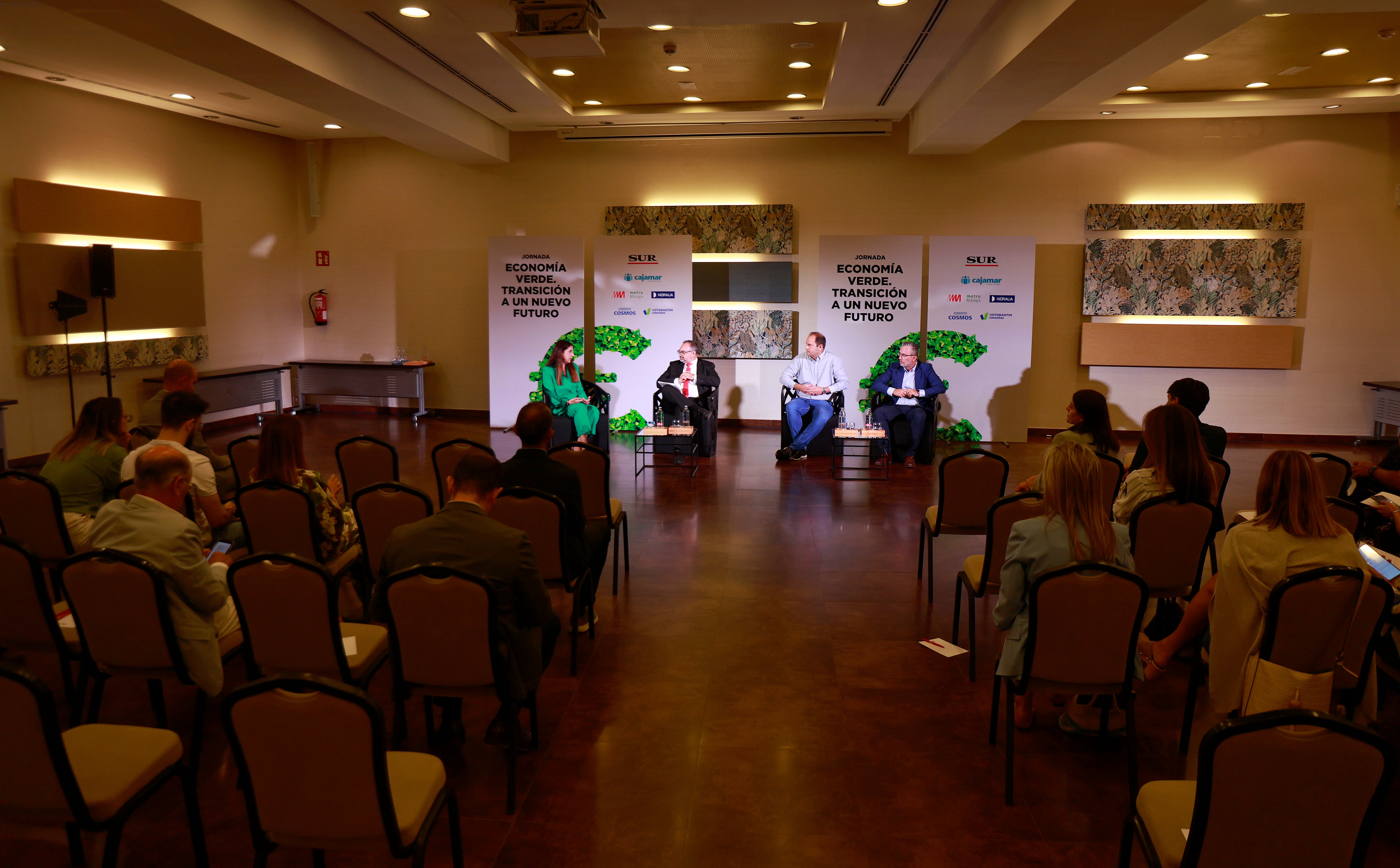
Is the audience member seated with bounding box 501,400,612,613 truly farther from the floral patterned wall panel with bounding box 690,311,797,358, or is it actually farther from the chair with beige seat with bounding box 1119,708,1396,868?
the floral patterned wall panel with bounding box 690,311,797,358

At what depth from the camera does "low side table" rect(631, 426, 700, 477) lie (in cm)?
852

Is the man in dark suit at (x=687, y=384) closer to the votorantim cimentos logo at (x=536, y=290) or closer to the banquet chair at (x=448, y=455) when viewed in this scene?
the votorantim cimentos logo at (x=536, y=290)

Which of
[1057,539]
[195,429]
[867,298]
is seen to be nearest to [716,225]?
[867,298]

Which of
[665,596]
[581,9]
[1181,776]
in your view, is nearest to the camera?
[1181,776]

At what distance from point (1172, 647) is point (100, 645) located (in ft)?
12.8

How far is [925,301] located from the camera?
11203 mm

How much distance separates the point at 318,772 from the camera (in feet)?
7.05

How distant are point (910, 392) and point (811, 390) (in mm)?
1056

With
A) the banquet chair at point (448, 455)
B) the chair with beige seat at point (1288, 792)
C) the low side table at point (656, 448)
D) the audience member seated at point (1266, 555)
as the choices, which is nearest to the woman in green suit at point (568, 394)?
the low side table at point (656, 448)

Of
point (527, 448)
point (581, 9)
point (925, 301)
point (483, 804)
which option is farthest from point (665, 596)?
point (925, 301)

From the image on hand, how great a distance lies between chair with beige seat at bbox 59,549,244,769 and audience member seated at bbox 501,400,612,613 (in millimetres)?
1401

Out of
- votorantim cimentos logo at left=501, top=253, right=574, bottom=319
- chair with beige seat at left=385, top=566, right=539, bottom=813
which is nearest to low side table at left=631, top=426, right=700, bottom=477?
votorantim cimentos logo at left=501, top=253, right=574, bottom=319

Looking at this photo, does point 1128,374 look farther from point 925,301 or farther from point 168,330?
point 168,330

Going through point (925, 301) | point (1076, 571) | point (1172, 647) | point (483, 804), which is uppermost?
point (925, 301)
